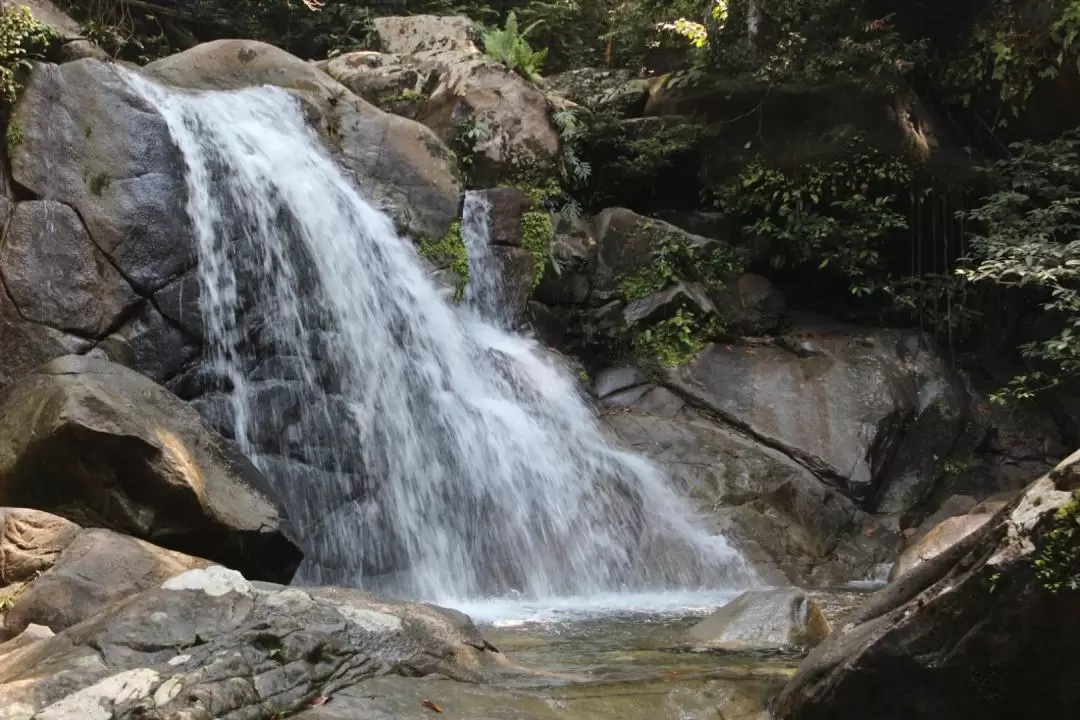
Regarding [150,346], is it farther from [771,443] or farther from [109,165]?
[771,443]

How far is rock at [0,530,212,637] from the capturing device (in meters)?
4.33

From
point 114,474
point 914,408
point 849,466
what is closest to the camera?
point 114,474

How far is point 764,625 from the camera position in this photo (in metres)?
5.05

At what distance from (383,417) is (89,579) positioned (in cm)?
383

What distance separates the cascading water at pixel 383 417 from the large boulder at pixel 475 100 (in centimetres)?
242

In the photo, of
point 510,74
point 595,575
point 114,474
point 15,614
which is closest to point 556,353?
point 595,575

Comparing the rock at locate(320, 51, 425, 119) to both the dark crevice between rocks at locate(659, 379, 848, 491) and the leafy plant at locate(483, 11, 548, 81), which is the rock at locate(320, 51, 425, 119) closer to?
the leafy plant at locate(483, 11, 548, 81)

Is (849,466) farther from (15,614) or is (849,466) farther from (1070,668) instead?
(15,614)

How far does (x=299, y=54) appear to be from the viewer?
15.9 meters

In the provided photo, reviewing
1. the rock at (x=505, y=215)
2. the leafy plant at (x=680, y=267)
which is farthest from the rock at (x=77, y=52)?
the leafy plant at (x=680, y=267)

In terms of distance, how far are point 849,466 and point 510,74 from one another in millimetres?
7109

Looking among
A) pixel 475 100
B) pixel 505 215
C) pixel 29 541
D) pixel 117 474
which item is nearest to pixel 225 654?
pixel 29 541

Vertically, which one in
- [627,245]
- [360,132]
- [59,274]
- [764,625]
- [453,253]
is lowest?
[764,625]

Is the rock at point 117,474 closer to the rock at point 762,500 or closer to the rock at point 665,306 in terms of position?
the rock at point 762,500
